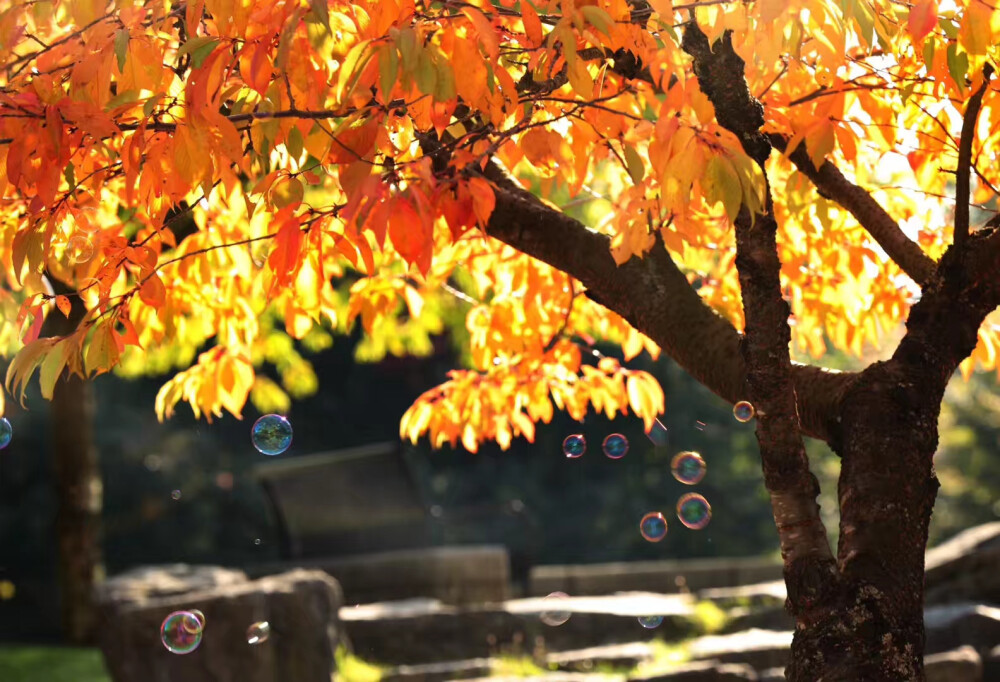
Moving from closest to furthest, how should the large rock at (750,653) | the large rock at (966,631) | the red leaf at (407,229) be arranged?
the red leaf at (407,229)
the large rock at (966,631)
the large rock at (750,653)

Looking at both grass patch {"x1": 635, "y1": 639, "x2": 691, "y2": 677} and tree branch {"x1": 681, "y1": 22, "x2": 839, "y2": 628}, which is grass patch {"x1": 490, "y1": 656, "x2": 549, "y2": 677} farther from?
tree branch {"x1": 681, "y1": 22, "x2": 839, "y2": 628}

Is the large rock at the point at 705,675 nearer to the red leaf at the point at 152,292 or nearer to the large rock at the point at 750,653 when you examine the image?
the large rock at the point at 750,653

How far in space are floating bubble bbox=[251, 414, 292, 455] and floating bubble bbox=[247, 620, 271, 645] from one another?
1439mm

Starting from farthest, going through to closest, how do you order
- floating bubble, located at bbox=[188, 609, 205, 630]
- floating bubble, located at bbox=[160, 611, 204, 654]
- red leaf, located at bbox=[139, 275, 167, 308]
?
floating bubble, located at bbox=[188, 609, 205, 630] < floating bubble, located at bbox=[160, 611, 204, 654] < red leaf, located at bbox=[139, 275, 167, 308]

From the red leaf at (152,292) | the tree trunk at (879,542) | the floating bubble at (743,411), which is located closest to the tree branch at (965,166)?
the tree trunk at (879,542)

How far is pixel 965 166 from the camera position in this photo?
335 cm

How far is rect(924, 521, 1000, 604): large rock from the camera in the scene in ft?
28.7

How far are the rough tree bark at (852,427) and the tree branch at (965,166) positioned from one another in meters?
0.01

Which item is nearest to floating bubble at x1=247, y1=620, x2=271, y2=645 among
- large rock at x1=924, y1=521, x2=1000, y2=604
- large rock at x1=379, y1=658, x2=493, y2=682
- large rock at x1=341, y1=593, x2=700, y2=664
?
large rock at x1=379, y1=658, x2=493, y2=682

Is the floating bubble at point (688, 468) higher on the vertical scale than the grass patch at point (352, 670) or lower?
higher

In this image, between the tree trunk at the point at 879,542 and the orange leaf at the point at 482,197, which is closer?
the orange leaf at the point at 482,197

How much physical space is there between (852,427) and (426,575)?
7.30 m

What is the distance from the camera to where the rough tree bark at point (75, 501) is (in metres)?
10.3

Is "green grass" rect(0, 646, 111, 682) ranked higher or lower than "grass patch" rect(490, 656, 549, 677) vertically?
higher
